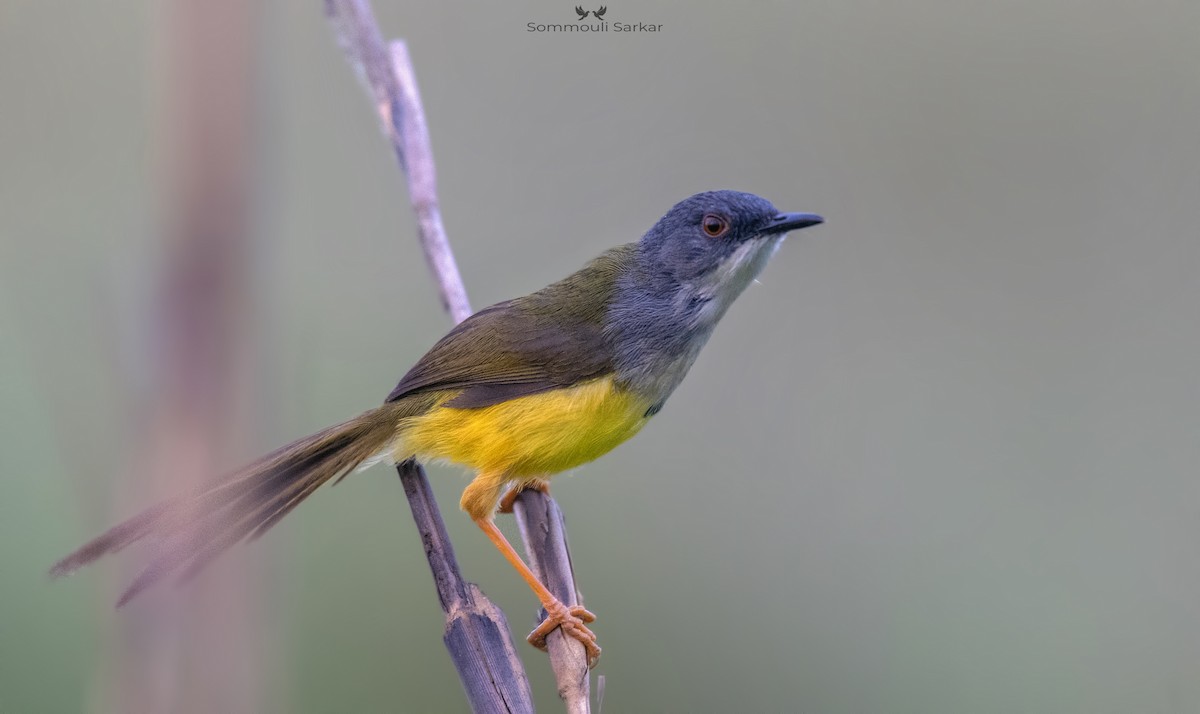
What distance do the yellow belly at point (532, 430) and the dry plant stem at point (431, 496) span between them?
0.14m

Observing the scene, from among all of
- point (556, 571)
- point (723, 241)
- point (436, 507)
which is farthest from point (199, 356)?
point (723, 241)

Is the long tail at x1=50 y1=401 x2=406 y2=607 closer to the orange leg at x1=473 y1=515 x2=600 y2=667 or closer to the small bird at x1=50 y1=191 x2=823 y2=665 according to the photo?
the small bird at x1=50 y1=191 x2=823 y2=665

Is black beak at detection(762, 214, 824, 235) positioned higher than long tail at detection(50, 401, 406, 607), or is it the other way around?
black beak at detection(762, 214, 824, 235)

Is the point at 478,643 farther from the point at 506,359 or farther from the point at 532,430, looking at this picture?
the point at 506,359

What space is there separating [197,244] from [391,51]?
4.14 feet

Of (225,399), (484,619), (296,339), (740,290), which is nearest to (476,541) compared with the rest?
(296,339)

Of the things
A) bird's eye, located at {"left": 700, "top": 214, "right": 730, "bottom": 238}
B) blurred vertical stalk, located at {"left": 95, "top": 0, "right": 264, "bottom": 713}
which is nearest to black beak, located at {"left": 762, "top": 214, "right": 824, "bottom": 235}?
bird's eye, located at {"left": 700, "top": 214, "right": 730, "bottom": 238}

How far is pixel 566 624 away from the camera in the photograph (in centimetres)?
218

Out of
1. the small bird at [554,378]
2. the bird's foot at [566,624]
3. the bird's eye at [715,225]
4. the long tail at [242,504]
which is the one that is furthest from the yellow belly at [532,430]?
the bird's eye at [715,225]

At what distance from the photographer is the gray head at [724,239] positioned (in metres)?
2.37

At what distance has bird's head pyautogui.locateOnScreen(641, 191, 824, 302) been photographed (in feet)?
7.77

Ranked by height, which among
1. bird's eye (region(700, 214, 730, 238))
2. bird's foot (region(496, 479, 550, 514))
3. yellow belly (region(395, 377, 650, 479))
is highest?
bird's eye (region(700, 214, 730, 238))

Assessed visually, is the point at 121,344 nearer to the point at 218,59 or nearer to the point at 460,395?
the point at 218,59

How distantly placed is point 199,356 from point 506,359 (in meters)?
0.93
